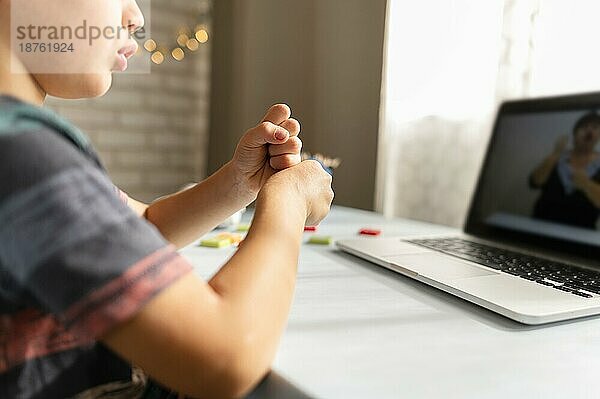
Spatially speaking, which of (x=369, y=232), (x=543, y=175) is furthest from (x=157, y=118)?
(x=543, y=175)

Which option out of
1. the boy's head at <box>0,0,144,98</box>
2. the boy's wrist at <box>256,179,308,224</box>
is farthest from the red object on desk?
the boy's head at <box>0,0,144,98</box>

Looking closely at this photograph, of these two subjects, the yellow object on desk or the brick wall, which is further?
the brick wall

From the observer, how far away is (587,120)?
0.93 metres

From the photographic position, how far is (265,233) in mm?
471

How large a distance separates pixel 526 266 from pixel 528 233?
24 centimetres

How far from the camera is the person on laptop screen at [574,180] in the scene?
2.98 ft

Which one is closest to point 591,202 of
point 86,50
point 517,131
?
point 517,131

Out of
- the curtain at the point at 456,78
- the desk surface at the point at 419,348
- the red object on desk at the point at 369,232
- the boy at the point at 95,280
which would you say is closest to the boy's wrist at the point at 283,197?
the boy at the point at 95,280

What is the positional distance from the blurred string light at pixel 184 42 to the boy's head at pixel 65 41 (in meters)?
1.75

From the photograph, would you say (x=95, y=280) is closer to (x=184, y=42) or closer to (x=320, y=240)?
(x=320, y=240)

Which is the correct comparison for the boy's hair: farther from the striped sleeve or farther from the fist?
the striped sleeve

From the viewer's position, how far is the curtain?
43.5 inches

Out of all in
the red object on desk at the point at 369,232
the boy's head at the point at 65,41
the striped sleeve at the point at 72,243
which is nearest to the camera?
the striped sleeve at the point at 72,243

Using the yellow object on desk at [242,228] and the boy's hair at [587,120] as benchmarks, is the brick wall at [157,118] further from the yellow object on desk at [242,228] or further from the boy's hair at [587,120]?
the boy's hair at [587,120]
